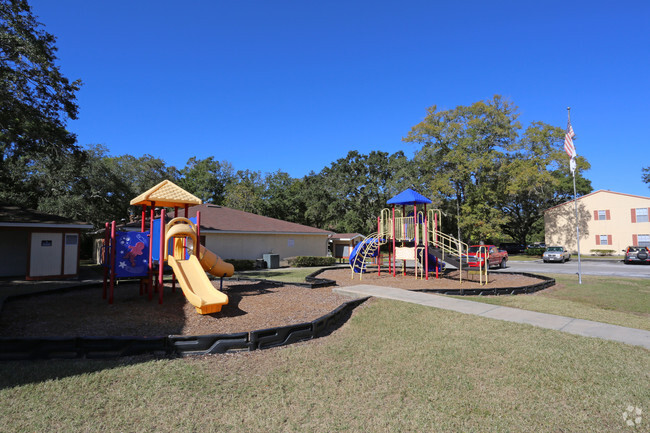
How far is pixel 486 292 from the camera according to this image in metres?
11.3

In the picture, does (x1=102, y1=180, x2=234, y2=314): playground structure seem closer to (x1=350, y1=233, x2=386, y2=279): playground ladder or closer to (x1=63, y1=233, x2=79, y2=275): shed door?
(x1=350, y1=233, x2=386, y2=279): playground ladder

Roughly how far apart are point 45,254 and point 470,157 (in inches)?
1439

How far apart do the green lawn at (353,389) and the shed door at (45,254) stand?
1397 centimetres

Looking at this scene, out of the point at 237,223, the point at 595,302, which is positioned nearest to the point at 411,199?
the point at 595,302

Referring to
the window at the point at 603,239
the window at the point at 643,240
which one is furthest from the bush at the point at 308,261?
the window at the point at 643,240

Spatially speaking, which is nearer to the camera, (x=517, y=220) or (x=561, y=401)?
(x=561, y=401)

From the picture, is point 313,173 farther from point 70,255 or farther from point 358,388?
point 358,388

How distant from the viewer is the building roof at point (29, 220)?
15.2 metres

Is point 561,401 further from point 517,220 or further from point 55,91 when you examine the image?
point 517,220

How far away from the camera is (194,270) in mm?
8906

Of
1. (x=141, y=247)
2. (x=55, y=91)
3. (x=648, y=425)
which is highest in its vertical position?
(x=55, y=91)

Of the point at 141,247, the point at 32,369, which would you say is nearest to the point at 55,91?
the point at 141,247

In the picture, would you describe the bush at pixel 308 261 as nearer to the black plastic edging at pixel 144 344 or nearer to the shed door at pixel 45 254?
the shed door at pixel 45 254

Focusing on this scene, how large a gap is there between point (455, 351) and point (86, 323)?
22.8 feet
